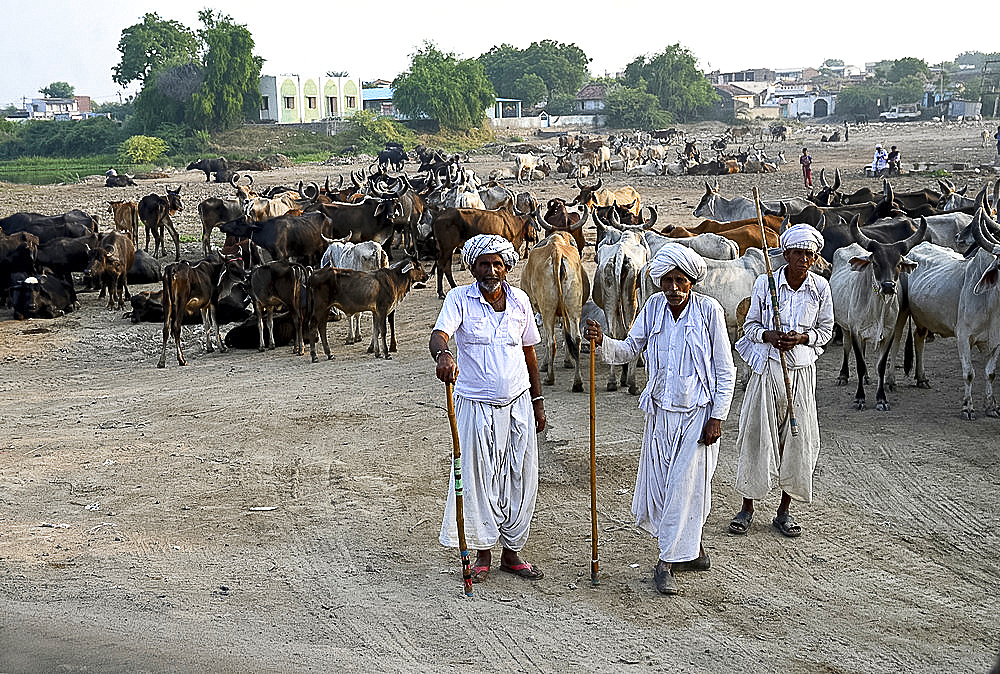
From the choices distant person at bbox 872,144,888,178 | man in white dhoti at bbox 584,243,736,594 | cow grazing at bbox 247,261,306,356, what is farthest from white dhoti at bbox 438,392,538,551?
distant person at bbox 872,144,888,178

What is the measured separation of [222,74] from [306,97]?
10.5 metres

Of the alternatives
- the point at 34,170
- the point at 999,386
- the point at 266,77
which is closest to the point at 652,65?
the point at 266,77

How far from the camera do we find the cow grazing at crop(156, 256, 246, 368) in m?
11.9

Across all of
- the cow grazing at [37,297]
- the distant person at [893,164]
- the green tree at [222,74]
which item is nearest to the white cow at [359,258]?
the cow grazing at [37,297]

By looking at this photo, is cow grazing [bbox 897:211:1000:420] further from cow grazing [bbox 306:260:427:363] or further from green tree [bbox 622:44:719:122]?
green tree [bbox 622:44:719:122]

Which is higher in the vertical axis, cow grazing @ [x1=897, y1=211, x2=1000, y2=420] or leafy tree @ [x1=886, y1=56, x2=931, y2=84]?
leafy tree @ [x1=886, y1=56, x2=931, y2=84]

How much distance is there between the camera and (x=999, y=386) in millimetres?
9609

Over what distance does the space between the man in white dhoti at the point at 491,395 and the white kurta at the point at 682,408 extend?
0.61 metres

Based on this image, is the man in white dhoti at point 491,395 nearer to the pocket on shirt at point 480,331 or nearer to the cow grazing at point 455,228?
the pocket on shirt at point 480,331

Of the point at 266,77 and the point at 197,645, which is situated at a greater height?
the point at 266,77

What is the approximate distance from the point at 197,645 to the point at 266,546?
136cm

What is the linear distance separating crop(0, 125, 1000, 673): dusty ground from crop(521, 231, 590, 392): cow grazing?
464 mm

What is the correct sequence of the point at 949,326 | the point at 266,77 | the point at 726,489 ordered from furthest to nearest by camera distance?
1. the point at 266,77
2. the point at 949,326
3. the point at 726,489

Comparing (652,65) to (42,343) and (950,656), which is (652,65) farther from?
(950,656)
